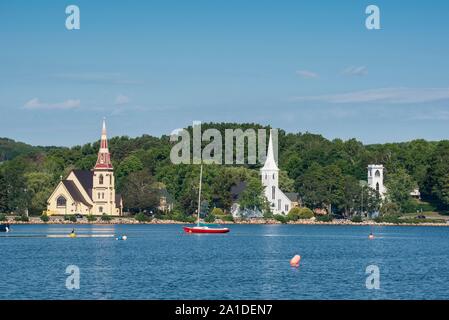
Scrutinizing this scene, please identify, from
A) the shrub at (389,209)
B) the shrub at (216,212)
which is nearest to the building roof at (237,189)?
the shrub at (216,212)

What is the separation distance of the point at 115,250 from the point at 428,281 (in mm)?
33851

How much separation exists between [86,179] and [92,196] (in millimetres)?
4088

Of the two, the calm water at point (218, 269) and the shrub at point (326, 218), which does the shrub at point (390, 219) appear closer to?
the shrub at point (326, 218)

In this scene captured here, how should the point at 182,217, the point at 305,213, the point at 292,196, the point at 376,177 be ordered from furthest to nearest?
1. the point at 376,177
2. the point at 292,196
3. the point at 305,213
4. the point at 182,217

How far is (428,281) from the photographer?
2247 inches

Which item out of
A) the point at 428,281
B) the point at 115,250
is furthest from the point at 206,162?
the point at 428,281

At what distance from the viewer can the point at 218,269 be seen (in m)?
63.8

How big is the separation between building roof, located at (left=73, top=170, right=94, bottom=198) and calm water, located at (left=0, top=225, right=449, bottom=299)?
66.6 metres

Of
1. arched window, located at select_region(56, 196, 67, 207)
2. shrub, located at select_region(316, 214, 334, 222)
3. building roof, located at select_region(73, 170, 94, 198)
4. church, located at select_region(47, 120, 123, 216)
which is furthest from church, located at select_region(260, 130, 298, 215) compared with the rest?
arched window, located at select_region(56, 196, 67, 207)

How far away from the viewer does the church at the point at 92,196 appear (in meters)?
164

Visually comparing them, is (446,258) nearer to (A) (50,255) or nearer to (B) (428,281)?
(B) (428,281)

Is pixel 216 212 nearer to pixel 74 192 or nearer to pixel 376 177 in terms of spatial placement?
pixel 74 192

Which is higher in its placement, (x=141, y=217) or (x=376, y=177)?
(x=376, y=177)

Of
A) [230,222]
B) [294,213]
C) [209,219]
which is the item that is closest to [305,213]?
[294,213]
